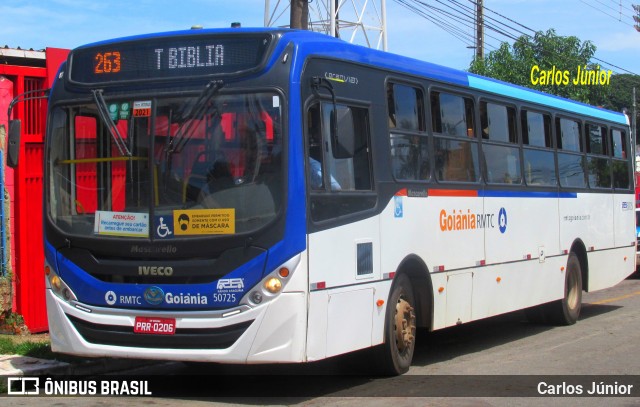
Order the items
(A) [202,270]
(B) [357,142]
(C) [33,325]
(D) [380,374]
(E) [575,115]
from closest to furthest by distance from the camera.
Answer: (A) [202,270] < (B) [357,142] < (D) [380,374] < (C) [33,325] < (E) [575,115]

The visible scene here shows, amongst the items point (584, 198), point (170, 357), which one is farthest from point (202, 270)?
point (584, 198)

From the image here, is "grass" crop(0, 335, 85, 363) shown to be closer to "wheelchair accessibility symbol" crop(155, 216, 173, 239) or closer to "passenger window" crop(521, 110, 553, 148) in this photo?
"wheelchair accessibility symbol" crop(155, 216, 173, 239)

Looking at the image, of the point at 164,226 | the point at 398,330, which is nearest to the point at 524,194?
the point at 398,330

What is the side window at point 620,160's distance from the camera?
1631 centimetres

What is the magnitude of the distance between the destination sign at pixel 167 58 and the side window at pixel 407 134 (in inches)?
79.0

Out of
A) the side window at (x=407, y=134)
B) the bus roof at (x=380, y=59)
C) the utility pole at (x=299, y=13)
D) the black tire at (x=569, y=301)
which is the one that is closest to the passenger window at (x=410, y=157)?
the side window at (x=407, y=134)

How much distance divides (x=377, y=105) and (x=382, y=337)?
7.53 feet

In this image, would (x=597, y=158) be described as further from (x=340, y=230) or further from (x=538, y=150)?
(x=340, y=230)

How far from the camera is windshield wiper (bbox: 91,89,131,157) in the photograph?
8.31m

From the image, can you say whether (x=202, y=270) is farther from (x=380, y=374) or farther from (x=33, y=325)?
(x=33, y=325)

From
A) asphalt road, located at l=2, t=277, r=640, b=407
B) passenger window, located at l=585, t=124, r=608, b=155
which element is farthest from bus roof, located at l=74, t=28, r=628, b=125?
asphalt road, located at l=2, t=277, r=640, b=407

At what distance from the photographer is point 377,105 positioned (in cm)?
932

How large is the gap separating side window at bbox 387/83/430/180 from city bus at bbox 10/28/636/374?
22 mm

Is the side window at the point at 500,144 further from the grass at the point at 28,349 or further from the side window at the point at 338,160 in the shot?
the grass at the point at 28,349
